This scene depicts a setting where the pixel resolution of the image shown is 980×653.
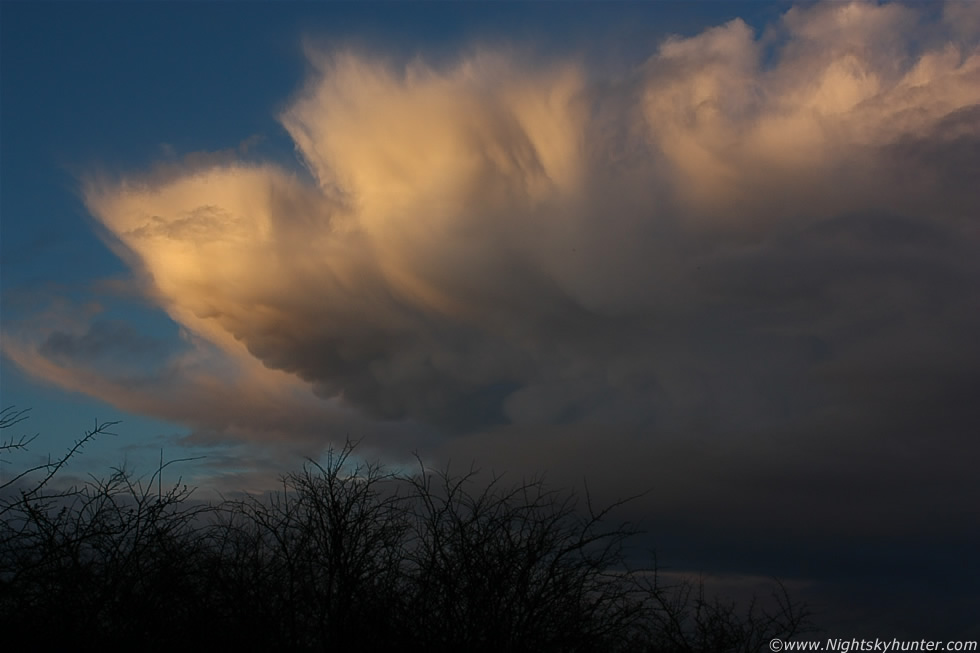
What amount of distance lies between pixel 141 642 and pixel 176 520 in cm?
196

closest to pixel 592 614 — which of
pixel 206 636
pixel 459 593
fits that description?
pixel 459 593

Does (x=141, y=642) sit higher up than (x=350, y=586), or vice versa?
(x=350, y=586)

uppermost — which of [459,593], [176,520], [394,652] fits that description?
[176,520]

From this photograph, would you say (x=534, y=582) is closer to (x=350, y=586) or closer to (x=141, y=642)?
(x=350, y=586)

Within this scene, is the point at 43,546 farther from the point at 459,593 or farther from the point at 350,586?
the point at 459,593

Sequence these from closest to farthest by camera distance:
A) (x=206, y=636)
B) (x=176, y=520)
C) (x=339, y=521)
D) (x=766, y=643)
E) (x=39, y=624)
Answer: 1. (x=39, y=624)
2. (x=206, y=636)
3. (x=176, y=520)
4. (x=339, y=521)
5. (x=766, y=643)

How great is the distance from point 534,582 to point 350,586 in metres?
2.91

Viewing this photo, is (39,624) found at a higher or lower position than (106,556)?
lower

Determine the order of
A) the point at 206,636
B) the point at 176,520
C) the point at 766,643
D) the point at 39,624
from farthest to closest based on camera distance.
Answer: the point at 766,643 < the point at 176,520 < the point at 206,636 < the point at 39,624

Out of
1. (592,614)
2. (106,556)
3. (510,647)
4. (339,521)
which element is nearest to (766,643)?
(592,614)

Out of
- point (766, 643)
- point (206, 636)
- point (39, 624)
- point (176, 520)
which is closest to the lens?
point (39, 624)

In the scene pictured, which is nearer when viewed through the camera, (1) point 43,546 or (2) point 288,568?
(1) point 43,546

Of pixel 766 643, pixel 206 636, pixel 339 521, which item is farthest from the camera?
pixel 766 643

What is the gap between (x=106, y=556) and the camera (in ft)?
42.9
